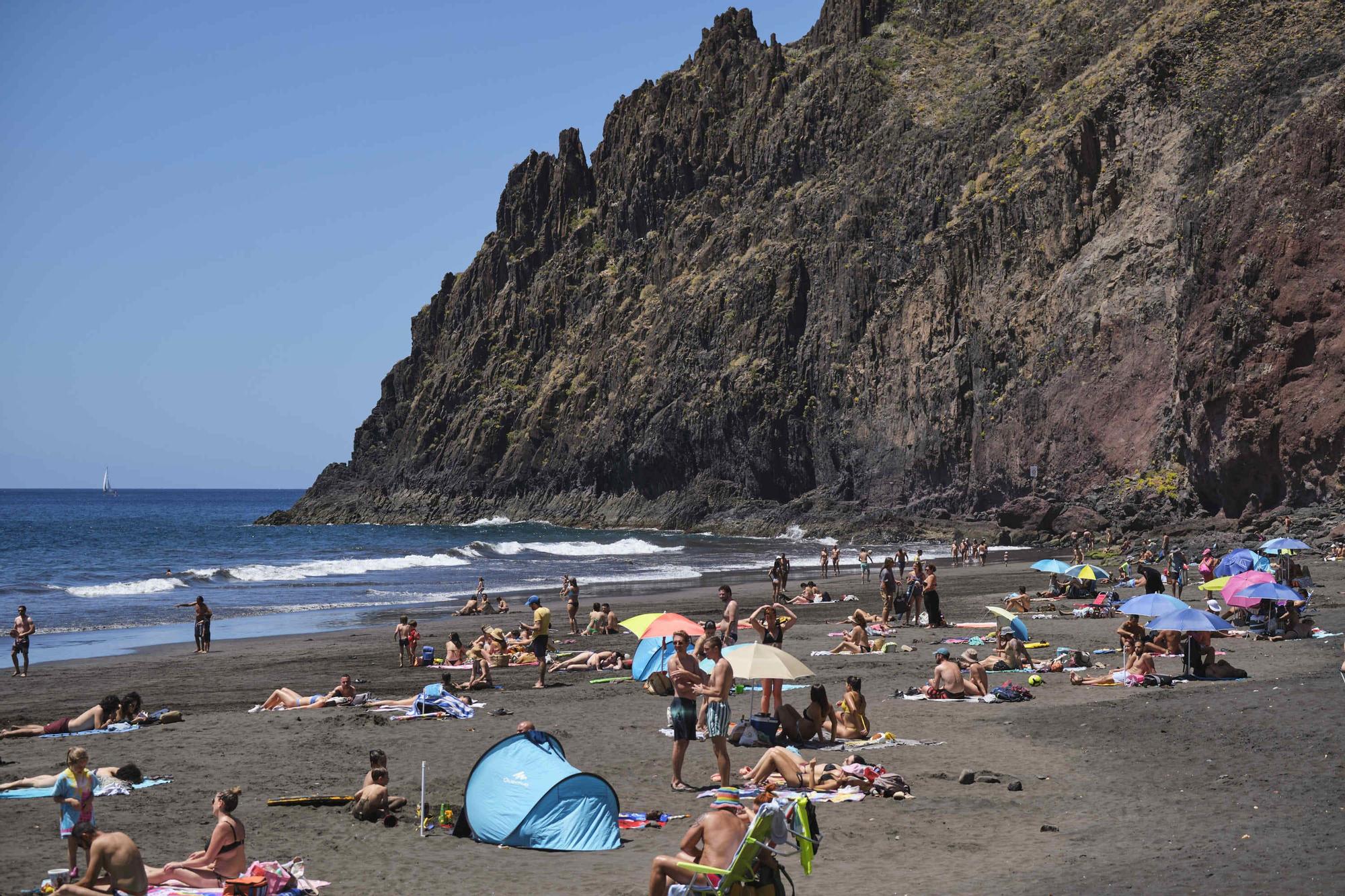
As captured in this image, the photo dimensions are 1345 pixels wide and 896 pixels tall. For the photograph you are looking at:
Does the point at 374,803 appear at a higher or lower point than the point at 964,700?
higher

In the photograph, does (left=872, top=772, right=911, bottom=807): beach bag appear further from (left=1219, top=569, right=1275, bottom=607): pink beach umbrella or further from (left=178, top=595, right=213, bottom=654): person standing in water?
(left=178, top=595, right=213, bottom=654): person standing in water

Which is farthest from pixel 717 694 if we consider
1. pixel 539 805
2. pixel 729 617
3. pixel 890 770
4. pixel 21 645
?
pixel 21 645

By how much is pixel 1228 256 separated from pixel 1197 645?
32.8 metres

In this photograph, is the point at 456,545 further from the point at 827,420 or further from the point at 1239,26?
the point at 1239,26

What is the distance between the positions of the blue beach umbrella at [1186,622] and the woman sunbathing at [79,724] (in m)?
14.0

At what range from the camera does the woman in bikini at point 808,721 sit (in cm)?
1359

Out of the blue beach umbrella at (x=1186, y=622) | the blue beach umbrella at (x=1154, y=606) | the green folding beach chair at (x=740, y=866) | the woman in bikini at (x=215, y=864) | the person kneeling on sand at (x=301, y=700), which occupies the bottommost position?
the person kneeling on sand at (x=301, y=700)

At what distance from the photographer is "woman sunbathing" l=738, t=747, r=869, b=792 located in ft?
37.4

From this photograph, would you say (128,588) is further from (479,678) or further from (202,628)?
(479,678)

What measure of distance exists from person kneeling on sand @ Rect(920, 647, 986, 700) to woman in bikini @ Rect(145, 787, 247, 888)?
10.3 metres

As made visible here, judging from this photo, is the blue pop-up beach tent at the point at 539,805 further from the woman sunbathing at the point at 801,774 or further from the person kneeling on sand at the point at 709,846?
the person kneeling on sand at the point at 709,846

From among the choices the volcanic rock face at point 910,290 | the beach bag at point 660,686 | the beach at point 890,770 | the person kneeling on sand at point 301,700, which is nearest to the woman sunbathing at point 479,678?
the beach at point 890,770

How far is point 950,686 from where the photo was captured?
16.5 meters

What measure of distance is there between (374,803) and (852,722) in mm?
5719
